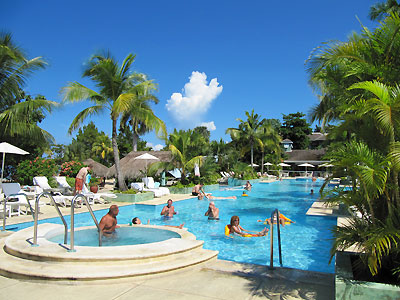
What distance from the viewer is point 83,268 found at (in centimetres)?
452

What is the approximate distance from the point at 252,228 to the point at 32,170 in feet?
40.9

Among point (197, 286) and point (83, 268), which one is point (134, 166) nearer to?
point (83, 268)

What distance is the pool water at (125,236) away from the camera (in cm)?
734

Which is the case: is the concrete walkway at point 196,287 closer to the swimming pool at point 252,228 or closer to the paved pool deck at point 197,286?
the paved pool deck at point 197,286

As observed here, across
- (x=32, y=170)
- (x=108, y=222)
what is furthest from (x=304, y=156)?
(x=108, y=222)

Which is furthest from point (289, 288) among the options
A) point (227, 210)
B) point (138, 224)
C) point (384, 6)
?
point (384, 6)

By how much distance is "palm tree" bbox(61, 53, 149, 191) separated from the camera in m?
15.0

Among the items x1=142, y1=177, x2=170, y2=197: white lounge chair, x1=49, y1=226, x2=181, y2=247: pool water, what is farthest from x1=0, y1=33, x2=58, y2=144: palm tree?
x1=49, y1=226, x2=181, y2=247: pool water

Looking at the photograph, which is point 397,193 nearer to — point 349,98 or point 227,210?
point 349,98

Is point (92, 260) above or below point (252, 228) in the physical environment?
above

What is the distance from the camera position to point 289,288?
12.8 ft

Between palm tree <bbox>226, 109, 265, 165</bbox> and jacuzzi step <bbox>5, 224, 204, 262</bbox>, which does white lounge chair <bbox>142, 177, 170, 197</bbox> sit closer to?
jacuzzi step <bbox>5, 224, 204, 262</bbox>

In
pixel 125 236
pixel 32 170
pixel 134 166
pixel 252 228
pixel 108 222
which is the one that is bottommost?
pixel 252 228

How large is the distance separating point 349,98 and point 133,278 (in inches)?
168
